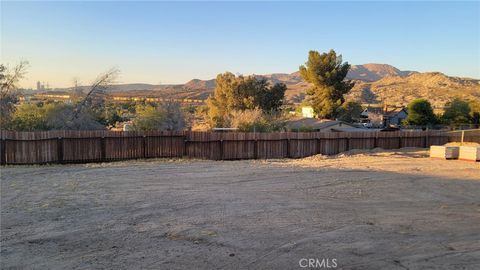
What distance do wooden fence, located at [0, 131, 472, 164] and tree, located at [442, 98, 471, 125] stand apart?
31.0 metres

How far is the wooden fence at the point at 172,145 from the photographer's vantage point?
20.1 meters

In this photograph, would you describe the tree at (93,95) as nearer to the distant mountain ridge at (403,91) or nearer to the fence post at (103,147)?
the fence post at (103,147)

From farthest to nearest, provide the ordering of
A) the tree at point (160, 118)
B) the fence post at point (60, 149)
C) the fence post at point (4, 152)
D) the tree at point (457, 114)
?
the tree at point (457, 114), the tree at point (160, 118), the fence post at point (60, 149), the fence post at point (4, 152)

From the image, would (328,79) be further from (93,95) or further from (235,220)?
(235,220)

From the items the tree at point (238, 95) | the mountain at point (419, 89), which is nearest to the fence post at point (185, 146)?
the tree at point (238, 95)

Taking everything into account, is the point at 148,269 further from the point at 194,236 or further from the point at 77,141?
the point at 77,141

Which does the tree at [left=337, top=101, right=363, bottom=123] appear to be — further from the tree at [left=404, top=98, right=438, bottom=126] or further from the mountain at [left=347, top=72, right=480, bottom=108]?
the mountain at [left=347, top=72, right=480, bottom=108]

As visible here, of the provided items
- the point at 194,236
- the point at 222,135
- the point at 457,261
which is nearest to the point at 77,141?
the point at 222,135
